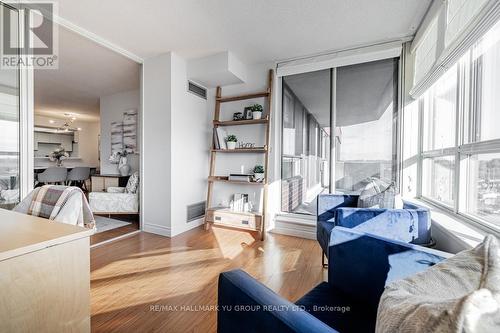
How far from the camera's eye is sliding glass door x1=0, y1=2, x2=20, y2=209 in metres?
1.87

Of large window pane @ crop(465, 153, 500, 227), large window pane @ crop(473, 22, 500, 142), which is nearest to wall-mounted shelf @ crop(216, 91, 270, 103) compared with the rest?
large window pane @ crop(473, 22, 500, 142)

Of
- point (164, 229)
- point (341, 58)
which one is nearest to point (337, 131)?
point (341, 58)

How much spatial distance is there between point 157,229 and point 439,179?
3318 millimetres

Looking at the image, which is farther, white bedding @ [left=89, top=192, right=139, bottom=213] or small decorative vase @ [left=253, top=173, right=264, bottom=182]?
white bedding @ [left=89, top=192, right=139, bottom=213]

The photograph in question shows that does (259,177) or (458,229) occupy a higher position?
(259,177)

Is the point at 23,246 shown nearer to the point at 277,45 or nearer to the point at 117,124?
the point at 277,45

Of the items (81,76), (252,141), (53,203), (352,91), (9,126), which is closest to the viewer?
(53,203)

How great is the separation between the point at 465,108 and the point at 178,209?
10.3 feet

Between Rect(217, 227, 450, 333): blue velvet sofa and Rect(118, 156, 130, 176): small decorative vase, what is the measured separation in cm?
441

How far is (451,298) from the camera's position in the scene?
1.59ft

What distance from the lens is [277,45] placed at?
2.76 meters

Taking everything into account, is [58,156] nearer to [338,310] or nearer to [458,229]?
[338,310]

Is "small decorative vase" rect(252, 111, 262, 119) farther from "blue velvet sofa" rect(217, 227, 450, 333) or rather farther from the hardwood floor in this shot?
"blue velvet sofa" rect(217, 227, 450, 333)

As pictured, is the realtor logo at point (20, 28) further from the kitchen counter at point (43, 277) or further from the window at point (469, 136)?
the window at point (469, 136)
